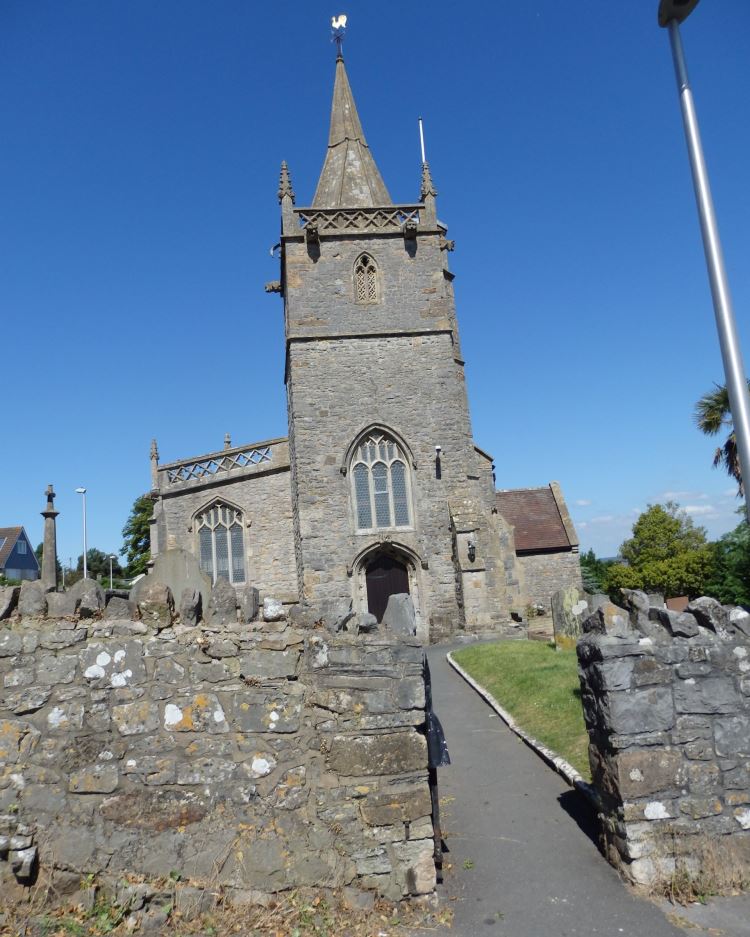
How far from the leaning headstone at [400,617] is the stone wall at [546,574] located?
25.1 m

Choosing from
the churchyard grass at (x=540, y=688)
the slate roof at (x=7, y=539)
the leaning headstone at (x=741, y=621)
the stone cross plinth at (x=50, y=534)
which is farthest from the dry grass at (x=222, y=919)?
the slate roof at (x=7, y=539)

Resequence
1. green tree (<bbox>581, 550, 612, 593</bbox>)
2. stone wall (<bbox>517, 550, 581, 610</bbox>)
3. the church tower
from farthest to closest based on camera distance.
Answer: green tree (<bbox>581, 550, 612, 593</bbox>) < stone wall (<bbox>517, 550, 581, 610</bbox>) < the church tower

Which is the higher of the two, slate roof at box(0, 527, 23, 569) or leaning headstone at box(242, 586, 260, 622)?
slate roof at box(0, 527, 23, 569)

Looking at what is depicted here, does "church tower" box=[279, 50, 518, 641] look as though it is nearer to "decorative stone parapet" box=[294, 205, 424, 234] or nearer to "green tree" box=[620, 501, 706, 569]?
"decorative stone parapet" box=[294, 205, 424, 234]

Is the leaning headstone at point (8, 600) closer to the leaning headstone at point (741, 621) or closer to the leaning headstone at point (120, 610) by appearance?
the leaning headstone at point (120, 610)

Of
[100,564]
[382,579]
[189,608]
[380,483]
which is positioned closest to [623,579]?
[382,579]

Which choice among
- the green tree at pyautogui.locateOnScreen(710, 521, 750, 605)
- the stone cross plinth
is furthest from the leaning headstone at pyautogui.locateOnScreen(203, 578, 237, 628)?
the green tree at pyautogui.locateOnScreen(710, 521, 750, 605)

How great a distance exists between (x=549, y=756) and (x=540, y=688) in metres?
3.23

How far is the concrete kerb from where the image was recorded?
22.0 ft

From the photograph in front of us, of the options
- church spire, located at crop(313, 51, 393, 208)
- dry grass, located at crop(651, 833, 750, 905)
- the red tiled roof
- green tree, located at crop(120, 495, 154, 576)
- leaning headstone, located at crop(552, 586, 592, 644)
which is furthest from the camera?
green tree, located at crop(120, 495, 154, 576)

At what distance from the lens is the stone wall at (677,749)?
513cm

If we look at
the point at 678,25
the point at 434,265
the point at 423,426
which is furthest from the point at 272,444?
the point at 678,25

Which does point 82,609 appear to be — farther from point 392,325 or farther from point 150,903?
point 392,325

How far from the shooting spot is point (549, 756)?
27.2 feet
